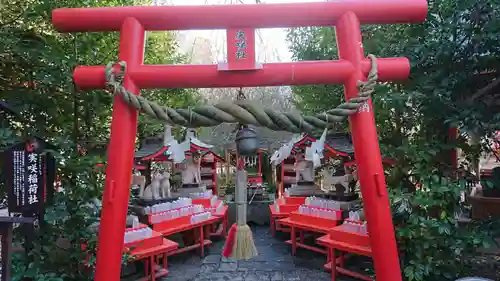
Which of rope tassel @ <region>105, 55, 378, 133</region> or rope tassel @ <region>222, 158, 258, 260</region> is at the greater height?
rope tassel @ <region>105, 55, 378, 133</region>

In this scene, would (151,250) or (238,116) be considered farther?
(151,250)

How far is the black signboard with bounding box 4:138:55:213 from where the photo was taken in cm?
386

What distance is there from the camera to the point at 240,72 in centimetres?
303

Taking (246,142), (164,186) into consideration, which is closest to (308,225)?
(164,186)

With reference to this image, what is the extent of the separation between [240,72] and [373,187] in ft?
4.74

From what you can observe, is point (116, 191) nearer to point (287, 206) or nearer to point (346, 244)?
point (346, 244)

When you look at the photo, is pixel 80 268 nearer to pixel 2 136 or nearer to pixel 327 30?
pixel 2 136

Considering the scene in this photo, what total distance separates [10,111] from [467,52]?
525 cm

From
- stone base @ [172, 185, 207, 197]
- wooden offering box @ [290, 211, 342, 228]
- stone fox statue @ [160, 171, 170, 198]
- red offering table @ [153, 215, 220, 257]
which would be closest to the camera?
wooden offering box @ [290, 211, 342, 228]

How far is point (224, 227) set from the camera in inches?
341

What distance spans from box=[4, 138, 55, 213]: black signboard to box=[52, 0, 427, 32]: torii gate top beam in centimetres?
152

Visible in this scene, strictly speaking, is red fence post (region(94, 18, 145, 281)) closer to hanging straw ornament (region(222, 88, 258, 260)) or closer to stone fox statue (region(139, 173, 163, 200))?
hanging straw ornament (region(222, 88, 258, 260))

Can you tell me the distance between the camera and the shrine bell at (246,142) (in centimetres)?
290

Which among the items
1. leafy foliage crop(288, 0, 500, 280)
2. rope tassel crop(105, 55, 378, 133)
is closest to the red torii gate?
rope tassel crop(105, 55, 378, 133)
